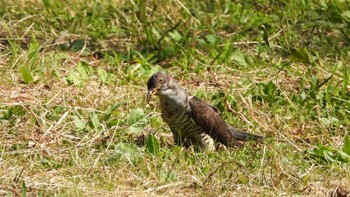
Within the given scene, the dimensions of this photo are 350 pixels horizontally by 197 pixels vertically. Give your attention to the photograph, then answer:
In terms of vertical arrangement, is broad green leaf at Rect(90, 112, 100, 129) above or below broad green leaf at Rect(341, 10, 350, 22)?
below

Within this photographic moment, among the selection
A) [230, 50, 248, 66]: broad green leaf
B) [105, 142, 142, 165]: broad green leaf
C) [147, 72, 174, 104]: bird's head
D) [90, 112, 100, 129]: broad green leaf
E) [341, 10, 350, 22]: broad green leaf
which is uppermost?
[147, 72, 174, 104]: bird's head

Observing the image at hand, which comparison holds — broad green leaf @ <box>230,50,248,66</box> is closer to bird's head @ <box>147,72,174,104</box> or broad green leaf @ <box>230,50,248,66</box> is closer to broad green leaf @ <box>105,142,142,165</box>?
bird's head @ <box>147,72,174,104</box>

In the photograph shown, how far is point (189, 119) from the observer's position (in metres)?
6.69

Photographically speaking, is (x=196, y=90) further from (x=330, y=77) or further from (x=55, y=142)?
(x=55, y=142)

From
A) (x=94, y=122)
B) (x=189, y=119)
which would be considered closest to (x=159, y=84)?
(x=189, y=119)

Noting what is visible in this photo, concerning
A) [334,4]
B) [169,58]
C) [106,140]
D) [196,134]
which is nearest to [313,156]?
[196,134]

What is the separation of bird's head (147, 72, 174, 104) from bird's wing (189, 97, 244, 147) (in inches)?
8.4

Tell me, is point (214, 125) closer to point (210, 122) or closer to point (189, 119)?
point (210, 122)

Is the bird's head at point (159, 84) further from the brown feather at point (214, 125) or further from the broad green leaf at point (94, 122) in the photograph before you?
the broad green leaf at point (94, 122)

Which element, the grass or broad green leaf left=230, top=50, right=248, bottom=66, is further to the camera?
broad green leaf left=230, top=50, right=248, bottom=66

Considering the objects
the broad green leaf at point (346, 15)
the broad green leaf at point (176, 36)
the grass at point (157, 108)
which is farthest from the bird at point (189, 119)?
the broad green leaf at point (346, 15)

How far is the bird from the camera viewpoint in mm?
6605

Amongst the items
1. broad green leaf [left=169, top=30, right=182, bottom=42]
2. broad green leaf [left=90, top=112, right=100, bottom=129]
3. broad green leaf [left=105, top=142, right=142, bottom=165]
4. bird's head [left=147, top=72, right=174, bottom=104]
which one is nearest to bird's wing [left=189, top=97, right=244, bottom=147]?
bird's head [left=147, top=72, right=174, bottom=104]

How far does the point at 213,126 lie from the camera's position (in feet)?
22.1
